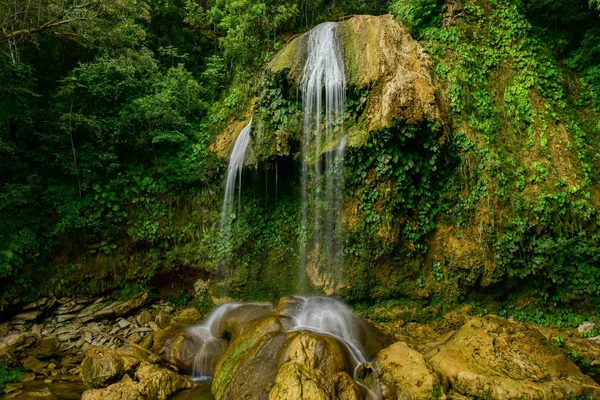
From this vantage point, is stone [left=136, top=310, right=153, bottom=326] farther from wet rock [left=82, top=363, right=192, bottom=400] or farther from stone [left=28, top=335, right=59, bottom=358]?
wet rock [left=82, top=363, right=192, bottom=400]

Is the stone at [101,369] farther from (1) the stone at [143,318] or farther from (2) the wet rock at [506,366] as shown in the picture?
(2) the wet rock at [506,366]

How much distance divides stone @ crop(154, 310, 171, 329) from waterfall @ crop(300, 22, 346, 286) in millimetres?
3577

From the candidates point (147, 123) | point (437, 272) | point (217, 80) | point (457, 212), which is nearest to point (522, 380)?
point (437, 272)

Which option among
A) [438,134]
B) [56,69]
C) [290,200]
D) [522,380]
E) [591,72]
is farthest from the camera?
[56,69]

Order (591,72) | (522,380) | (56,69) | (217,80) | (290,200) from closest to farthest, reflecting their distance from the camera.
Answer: (522,380)
(591,72)
(290,200)
(56,69)
(217,80)

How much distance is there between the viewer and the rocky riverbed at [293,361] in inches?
171

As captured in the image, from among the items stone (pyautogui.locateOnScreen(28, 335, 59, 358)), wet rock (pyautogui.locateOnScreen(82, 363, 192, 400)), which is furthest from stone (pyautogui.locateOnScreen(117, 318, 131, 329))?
wet rock (pyautogui.locateOnScreen(82, 363, 192, 400))

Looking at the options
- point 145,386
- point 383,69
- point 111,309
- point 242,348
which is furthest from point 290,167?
point 111,309

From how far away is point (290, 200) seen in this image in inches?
344

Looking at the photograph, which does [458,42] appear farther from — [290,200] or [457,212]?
[290,200]

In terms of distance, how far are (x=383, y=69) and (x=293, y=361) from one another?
6399mm

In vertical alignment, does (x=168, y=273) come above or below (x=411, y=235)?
below

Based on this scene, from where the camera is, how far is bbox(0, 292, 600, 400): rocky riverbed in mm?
4344

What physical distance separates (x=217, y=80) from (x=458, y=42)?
299 inches
